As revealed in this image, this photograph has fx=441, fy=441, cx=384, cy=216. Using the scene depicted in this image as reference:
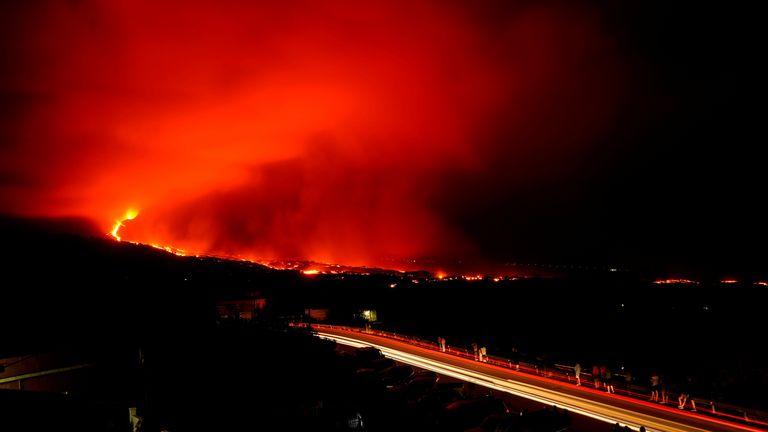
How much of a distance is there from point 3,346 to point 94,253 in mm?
49586

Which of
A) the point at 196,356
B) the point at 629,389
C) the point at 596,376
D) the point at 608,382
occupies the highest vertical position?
the point at 196,356

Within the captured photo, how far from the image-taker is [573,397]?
17281mm

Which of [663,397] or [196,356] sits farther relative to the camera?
[196,356]

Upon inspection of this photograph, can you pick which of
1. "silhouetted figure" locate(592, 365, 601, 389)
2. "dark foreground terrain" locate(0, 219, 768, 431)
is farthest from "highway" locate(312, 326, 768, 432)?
"dark foreground terrain" locate(0, 219, 768, 431)

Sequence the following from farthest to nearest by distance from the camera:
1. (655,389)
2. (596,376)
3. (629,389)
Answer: (596,376) < (629,389) < (655,389)

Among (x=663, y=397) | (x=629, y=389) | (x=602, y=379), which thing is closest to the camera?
(x=663, y=397)

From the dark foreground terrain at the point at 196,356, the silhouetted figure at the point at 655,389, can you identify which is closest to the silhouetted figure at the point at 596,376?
the silhouetted figure at the point at 655,389

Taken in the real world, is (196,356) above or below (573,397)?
above

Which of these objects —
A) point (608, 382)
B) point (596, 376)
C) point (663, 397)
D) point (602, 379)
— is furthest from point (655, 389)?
point (596, 376)

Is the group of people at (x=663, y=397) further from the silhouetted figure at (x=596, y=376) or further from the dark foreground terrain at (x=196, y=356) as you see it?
the dark foreground terrain at (x=196, y=356)

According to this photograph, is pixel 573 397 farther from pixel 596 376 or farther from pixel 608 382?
pixel 596 376

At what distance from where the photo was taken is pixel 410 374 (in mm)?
19203

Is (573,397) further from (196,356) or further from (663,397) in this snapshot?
(196,356)

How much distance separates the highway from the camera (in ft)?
47.1
